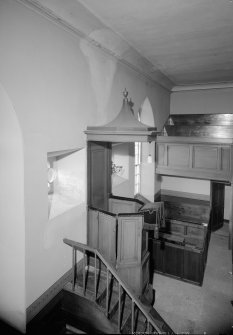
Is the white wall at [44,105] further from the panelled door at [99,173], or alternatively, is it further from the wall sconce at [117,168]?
the wall sconce at [117,168]

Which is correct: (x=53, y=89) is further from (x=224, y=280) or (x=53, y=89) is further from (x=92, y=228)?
(x=224, y=280)

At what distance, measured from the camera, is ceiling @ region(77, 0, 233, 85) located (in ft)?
15.0

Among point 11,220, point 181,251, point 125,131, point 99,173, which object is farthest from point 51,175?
point 181,251

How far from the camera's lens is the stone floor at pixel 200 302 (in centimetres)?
586

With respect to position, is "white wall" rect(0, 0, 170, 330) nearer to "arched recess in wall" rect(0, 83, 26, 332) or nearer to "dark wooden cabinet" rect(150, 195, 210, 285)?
"arched recess in wall" rect(0, 83, 26, 332)

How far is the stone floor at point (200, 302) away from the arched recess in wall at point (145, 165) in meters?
3.45

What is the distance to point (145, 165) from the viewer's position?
10.2 metres

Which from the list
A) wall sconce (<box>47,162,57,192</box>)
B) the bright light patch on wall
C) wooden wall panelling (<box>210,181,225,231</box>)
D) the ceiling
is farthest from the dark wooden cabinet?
the ceiling

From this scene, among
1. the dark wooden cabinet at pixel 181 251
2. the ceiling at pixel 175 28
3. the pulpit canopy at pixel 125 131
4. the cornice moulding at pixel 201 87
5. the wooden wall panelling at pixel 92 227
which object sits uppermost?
the cornice moulding at pixel 201 87

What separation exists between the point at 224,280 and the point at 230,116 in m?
6.26

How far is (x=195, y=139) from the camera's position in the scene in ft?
30.2

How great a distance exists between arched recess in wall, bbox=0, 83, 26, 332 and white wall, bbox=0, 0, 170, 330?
77 millimetres

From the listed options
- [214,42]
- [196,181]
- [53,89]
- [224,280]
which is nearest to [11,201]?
[53,89]

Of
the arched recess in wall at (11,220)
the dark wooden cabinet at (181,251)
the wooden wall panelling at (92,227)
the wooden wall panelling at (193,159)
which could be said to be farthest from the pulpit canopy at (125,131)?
the wooden wall panelling at (193,159)
